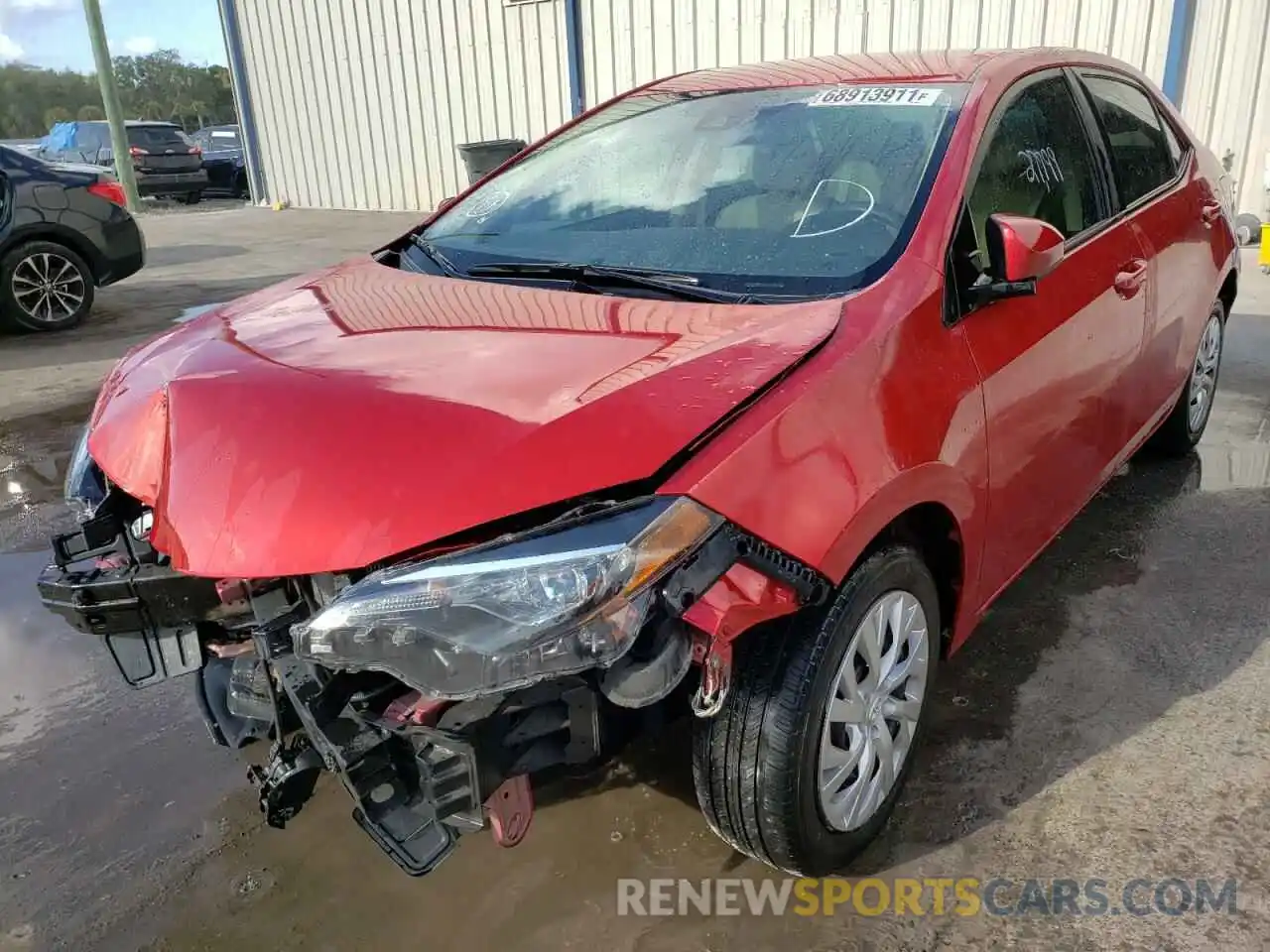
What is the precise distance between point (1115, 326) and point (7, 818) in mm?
3276

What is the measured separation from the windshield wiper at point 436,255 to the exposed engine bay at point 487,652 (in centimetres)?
116

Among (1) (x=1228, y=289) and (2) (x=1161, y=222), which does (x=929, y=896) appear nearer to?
(2) (x=1161, y=222)

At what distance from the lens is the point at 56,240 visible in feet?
25.9

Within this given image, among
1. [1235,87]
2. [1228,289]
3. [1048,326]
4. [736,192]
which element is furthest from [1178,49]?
[736,192]

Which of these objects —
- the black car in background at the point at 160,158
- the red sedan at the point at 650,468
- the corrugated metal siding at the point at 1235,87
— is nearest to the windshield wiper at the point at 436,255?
the red sedan at the point at 650,468

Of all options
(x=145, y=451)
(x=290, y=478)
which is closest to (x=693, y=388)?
(x=290, y=478)

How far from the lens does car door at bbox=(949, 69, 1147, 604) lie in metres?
2.39

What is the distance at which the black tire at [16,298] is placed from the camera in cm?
770

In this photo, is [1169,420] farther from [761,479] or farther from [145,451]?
[145,451]

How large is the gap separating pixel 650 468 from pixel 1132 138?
2.74m

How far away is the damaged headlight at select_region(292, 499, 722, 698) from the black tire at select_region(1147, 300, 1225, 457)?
327cm

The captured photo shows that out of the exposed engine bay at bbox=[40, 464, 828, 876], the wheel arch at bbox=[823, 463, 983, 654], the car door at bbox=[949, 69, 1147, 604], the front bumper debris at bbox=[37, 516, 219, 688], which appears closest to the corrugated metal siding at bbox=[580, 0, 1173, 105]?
the car door at bbox=[949, 69, 1147, 604]

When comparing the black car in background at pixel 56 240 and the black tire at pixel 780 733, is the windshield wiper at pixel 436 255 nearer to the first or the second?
the black tire at pixel 780 733

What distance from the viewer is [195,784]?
258 cm
